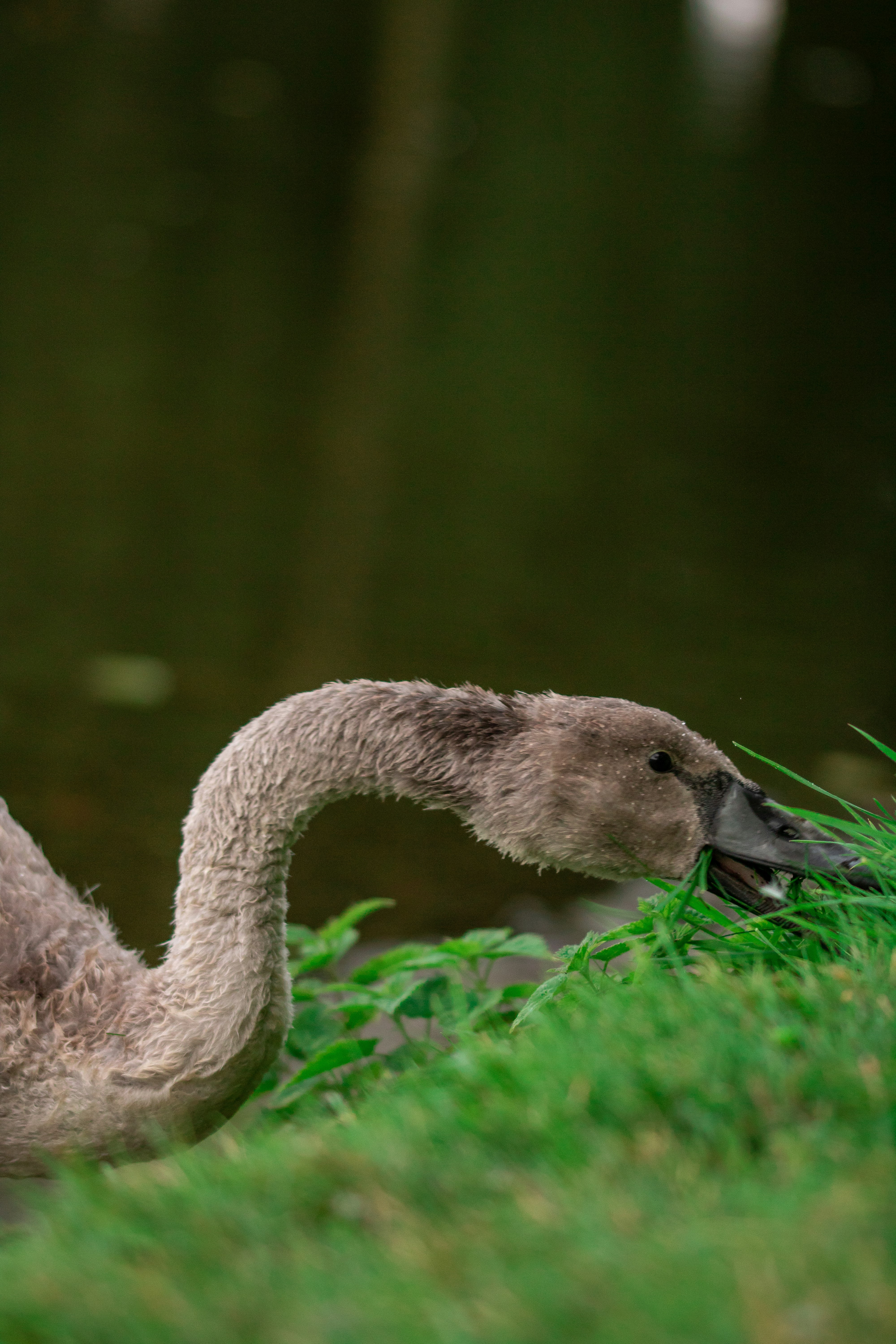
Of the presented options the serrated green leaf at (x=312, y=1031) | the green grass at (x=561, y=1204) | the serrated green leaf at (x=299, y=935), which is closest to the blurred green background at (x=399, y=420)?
the serrated green leaf at (x=299, y=935)

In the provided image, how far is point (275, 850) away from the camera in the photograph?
3.73 m

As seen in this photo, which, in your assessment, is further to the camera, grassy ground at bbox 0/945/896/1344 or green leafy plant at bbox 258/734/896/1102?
green leafy plant at bbox 258/734/896/1102

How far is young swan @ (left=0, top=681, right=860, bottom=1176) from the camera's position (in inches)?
137

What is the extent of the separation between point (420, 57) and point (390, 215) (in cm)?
794

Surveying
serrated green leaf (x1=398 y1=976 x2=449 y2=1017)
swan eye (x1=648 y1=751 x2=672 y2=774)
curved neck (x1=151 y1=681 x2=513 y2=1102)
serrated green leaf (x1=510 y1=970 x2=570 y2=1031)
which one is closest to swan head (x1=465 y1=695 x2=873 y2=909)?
swan eye (x1=648 y1=751 x2=672 y2=774)

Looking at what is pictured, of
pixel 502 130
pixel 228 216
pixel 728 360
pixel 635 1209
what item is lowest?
pixel 635 1209

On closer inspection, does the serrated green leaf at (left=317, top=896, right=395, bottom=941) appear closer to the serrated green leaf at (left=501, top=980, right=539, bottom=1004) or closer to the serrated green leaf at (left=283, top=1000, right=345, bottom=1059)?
the serrated green leaf at (left=283, top=1000, right=345, bottom=1059)

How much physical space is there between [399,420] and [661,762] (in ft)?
26.3

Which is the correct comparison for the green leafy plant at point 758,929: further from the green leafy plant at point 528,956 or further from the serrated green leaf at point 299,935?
the serrated green leaf at point 299,935

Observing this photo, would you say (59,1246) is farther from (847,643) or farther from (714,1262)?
(847,643)

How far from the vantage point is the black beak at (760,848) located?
336cm

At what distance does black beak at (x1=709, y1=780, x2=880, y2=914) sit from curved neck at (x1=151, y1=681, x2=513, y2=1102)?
63cm

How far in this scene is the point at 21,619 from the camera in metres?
8.09

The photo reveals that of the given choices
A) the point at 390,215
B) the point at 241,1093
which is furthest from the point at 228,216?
the point at 241,1093
